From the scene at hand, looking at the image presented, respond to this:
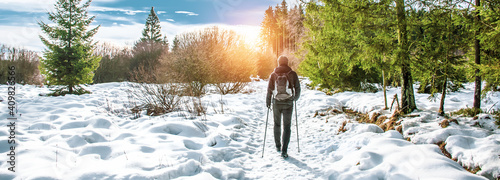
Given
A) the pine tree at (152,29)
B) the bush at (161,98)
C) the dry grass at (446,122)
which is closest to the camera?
the dry grass at (446,122)

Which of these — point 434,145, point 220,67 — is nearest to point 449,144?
point 434,145

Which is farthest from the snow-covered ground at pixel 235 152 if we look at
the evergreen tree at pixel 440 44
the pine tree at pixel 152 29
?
the pine tree at pixel 152 29

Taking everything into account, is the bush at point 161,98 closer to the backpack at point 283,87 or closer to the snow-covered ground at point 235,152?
the snow-covered ground at point 235,152

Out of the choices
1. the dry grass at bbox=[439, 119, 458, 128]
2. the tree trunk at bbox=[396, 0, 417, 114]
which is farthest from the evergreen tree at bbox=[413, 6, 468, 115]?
the dry grass at bbox=[439, 119, 458, 128]

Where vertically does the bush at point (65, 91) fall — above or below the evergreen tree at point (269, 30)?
below

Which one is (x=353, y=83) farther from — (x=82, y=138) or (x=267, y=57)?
(x=267, y=57)

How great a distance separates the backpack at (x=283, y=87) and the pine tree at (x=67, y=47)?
48.0ft

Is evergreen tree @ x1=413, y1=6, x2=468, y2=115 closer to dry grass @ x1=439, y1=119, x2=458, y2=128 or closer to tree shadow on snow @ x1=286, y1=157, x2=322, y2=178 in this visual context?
dry grass @ x1=439, y1=119, x2=458, y2=128

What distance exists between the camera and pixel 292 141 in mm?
5645

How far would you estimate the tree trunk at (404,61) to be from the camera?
5609mm

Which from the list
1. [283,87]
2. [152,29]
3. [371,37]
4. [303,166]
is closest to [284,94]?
[283,87]

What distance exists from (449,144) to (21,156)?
689cm

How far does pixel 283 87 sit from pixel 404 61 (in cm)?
355

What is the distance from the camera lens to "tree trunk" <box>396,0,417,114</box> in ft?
18.4
